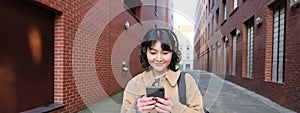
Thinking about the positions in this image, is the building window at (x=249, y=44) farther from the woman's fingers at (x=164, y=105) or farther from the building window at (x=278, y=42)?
the woman's fingers at (x=164, y=105)

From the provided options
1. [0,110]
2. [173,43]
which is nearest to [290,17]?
[173,43]

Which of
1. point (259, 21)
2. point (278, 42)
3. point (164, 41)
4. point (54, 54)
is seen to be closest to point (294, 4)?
point (278, 42)

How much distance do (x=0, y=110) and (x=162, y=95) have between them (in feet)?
8.15

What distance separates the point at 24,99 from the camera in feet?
10.7

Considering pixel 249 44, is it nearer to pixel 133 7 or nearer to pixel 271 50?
pixel 271 50

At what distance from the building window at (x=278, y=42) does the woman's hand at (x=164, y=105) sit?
5963 mm

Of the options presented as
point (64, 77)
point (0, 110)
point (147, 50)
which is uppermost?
point (147, 50)

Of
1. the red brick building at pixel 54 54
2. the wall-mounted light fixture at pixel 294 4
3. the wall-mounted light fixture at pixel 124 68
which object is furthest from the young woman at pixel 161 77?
the wall-mounted light fixture at pixel 124 68

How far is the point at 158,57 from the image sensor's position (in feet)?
4.16

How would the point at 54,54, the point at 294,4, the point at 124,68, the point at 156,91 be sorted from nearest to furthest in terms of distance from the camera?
the point at 156,91
the point at 54,54
the point at 294,4
the point at 124,68

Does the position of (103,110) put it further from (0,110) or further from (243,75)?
(243,75)

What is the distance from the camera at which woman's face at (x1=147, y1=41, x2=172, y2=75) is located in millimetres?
1268

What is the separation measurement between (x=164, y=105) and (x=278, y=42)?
248 inches

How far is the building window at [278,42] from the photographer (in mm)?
6238
